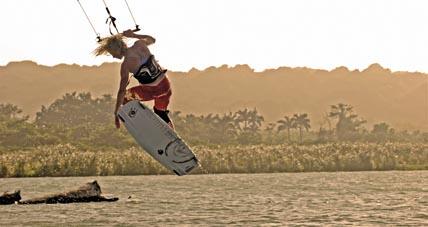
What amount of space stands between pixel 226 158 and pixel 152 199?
43.5 metres

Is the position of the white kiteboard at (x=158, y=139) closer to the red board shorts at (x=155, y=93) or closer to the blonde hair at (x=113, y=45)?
the red board shorts at (x=155, y=93)

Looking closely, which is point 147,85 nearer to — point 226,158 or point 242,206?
point 242,206

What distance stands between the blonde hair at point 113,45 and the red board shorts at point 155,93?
466mm

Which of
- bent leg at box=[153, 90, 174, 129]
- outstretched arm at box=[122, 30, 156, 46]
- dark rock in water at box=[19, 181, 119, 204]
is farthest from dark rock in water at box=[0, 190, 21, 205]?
outstretched arm at box=[122, 30, 156, 46]

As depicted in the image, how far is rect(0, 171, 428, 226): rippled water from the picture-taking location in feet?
140

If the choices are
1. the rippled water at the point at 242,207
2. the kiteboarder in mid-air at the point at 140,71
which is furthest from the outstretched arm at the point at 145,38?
the rippled water at the point at 242,207

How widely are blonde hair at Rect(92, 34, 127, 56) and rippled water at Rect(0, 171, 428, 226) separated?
31.9 m

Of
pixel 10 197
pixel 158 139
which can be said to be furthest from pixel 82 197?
pixel 158 139

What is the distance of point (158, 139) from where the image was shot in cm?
871

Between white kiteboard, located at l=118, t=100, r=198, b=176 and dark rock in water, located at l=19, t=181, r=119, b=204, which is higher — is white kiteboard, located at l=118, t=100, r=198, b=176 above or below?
above

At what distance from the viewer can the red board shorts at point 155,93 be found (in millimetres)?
8602

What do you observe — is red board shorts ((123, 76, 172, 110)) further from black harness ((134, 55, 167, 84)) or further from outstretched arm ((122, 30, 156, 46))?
outstretched arm ((122, 30, 156, 46))

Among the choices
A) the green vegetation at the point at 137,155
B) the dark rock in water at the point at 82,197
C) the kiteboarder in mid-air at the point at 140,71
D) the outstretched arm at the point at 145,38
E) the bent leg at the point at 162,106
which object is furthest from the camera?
the green vegetation at the point at 137,155

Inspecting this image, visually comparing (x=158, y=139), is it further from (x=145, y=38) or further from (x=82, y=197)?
(x=82, y=197)
